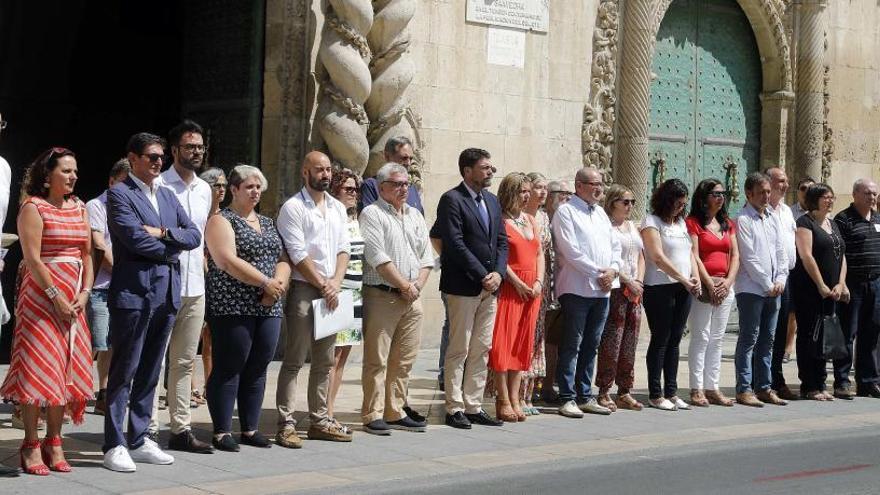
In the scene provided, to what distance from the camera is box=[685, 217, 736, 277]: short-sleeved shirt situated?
12500 mm

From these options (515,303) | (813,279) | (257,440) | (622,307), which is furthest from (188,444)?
(813,279)

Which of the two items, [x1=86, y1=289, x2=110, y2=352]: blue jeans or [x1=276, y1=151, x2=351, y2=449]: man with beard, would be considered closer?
[x1=276, y1=151, x2=351, y2=449]: man with beard

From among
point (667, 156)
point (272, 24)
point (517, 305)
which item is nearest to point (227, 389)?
point (517, 305)

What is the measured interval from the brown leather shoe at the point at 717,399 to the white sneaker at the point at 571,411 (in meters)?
1.63

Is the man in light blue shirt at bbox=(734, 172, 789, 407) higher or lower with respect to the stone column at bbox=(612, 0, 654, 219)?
lower

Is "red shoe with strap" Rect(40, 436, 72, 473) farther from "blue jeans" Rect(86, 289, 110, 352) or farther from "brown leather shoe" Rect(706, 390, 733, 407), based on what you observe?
"brown leather shoe" Rect(706, 390, 733, 407)

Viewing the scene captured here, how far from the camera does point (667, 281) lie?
39.9ft

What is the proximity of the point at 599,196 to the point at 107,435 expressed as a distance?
4655 mm

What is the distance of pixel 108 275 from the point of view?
425 inches

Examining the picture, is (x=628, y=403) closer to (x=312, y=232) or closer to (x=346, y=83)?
(x=312, y=232)

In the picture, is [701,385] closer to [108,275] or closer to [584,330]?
[584,330]

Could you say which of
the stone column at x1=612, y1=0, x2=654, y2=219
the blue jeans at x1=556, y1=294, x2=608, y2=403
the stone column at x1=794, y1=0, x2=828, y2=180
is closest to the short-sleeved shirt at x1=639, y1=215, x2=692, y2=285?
the blue jeans at x1=556, y1=294, x2=608, y2=403

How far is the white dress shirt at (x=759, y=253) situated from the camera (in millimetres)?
12758

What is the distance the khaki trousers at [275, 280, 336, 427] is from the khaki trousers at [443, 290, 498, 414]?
1.20m
